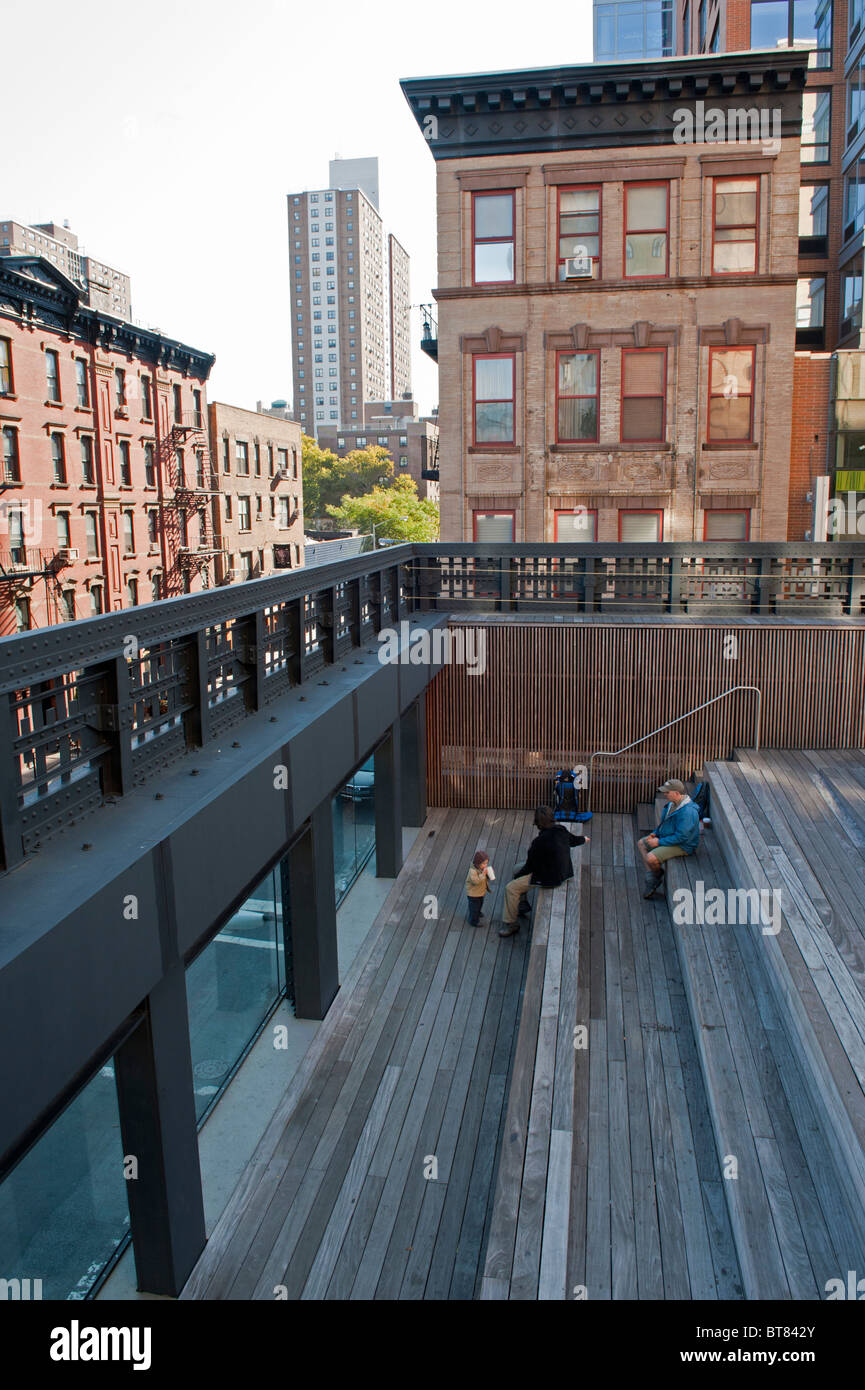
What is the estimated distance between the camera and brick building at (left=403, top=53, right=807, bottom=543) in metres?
19.2

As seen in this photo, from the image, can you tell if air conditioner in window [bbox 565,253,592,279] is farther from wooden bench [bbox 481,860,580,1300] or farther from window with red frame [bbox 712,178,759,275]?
wooden bench [bbox 481,860,580,1300]

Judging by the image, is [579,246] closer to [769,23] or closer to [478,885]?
[478,885]

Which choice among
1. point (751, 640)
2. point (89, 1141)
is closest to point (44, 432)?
point (751, 640)

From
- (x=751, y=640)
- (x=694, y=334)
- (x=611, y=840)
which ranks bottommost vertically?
(x=611, y=840)

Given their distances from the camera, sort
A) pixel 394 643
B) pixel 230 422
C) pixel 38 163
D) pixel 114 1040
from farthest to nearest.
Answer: pixel 38 163, pixel 230 422, pixel 394 643, pixel 114 1040

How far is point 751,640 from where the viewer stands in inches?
574

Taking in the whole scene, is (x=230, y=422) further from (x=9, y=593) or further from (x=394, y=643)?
(x=394, y=643)

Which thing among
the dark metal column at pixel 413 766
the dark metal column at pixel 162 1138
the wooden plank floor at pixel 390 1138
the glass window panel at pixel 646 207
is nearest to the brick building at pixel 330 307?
the glass window panel at pixel 646 207

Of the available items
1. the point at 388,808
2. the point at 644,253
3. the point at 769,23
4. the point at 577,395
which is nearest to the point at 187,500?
the point at 577,395

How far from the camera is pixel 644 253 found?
65.0 ft

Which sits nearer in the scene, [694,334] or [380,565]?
[380,565]

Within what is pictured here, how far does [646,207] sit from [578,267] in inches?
72.7

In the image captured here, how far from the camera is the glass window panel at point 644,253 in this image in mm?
19797

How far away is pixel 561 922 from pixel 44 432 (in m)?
32.0
